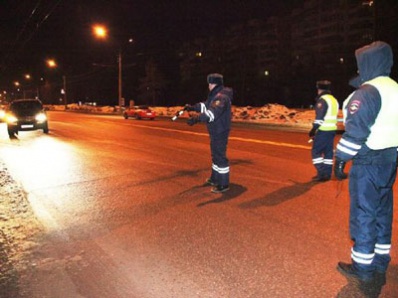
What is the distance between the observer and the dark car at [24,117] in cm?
1836

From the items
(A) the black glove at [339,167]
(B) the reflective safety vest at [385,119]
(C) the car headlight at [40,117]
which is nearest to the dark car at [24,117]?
(C) the car headlight at [40,117]

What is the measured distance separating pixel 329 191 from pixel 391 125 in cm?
351

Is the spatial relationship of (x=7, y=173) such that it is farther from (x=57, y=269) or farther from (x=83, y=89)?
(x=83, y=89)

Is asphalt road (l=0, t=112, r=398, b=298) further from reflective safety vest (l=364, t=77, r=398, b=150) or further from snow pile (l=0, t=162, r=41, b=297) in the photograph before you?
reflective safety vest (l=364, t=77, r=398, b=150)

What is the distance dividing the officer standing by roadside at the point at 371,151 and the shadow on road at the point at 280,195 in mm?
2485

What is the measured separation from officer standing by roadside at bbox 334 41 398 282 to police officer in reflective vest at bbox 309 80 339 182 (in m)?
4.04

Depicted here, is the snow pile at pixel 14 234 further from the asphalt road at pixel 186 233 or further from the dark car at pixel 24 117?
the dark car at pixel 24 117

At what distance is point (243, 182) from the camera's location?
26.1 ft

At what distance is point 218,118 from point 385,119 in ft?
11.4

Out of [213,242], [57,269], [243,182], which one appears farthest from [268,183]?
[57,269]

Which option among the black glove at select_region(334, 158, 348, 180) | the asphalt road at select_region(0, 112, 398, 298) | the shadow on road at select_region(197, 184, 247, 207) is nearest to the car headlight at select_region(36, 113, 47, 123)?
the asphalt road at select_region(0, 112, 398, 298)

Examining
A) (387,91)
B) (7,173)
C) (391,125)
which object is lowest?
(7,173)

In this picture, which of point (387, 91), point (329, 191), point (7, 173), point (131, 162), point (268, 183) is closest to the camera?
point (387, 91)

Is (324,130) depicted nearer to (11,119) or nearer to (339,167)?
(339,167)
